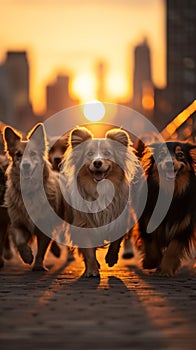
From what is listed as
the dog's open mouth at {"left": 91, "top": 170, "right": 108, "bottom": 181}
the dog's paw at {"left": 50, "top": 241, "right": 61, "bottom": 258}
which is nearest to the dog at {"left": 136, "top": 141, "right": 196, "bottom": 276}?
the dog's open mouth at {"left": 91, "top": 170, "right": 108, "bottom": 181}

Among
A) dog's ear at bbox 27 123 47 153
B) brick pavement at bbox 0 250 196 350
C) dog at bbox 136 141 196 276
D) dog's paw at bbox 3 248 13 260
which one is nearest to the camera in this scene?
brick pavement at bbox 0 250 196 350

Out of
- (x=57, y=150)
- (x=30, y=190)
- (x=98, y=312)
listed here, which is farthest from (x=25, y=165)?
(x=98, y=312)

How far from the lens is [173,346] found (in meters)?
6.64

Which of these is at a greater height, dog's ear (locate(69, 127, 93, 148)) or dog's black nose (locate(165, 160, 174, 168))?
dog's ear (locate(69, 127, 93, 148))

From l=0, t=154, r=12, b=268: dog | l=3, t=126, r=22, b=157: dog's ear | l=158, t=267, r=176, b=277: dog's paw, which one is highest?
l=3, t=126, r=22, b=157: dog's ear

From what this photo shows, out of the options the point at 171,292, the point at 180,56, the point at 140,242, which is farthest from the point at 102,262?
the point at 180,56

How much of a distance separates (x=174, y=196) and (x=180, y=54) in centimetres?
16705

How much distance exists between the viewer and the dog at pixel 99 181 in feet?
42.4

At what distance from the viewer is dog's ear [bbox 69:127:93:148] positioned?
13055 millimetres

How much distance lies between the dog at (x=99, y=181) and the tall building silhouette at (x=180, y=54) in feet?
441

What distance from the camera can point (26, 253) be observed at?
1359cm

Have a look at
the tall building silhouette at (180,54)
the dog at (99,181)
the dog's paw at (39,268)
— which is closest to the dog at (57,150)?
the dog's paw at (39,268)

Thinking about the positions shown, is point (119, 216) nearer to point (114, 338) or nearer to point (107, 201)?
point (107, 201)

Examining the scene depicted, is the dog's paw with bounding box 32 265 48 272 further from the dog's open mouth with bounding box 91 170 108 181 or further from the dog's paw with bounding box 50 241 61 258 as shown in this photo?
the dog's paw with bounding box 50 241 61 258
